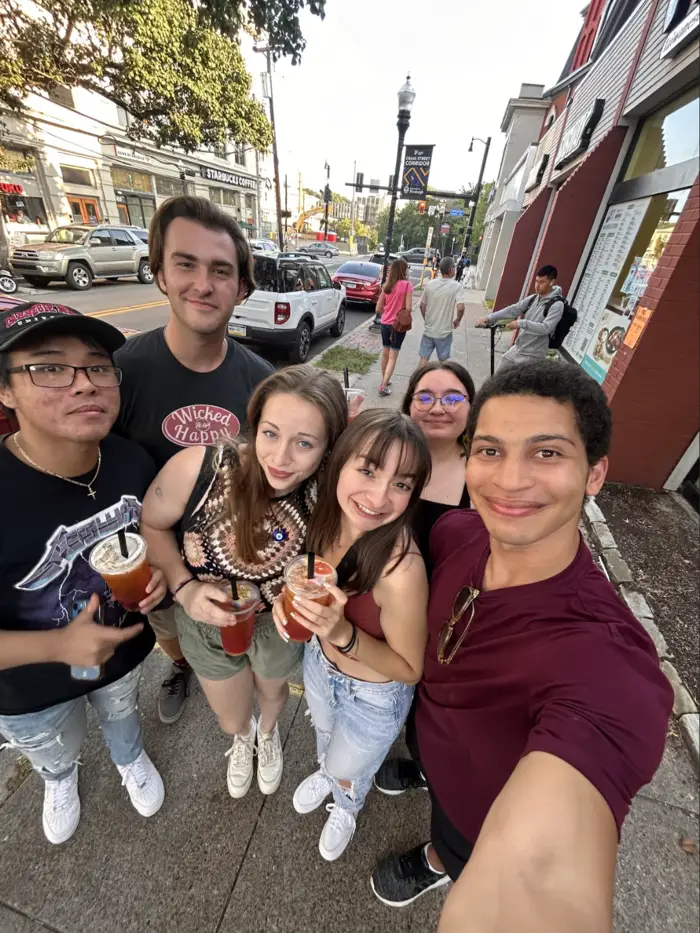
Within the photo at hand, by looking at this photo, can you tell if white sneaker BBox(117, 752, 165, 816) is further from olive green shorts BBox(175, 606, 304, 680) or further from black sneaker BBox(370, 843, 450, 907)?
black sneaker BBox(370, 843, 450, 907)

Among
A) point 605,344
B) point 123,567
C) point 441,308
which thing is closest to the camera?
point 123,567

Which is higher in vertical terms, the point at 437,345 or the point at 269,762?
the point at 437,345

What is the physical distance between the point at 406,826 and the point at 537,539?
1.74 metres

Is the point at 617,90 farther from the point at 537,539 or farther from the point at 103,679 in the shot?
the point at 103,679

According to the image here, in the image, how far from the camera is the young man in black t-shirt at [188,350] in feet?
6.15

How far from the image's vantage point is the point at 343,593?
1.29 m

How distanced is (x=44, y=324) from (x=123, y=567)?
86cm

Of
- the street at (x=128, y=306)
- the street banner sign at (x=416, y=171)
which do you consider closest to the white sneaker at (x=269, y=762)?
the street at (x=128, y=306)

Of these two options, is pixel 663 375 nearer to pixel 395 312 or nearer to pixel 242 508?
pixel 395 312

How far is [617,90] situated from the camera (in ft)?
19.1

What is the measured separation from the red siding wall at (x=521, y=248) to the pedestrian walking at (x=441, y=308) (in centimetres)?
642

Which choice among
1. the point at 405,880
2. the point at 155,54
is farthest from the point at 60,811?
the point at 155,54

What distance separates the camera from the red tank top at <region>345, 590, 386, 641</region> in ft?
4.68

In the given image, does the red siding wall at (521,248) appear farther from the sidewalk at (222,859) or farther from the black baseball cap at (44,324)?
the sidewalk at (222,859)
